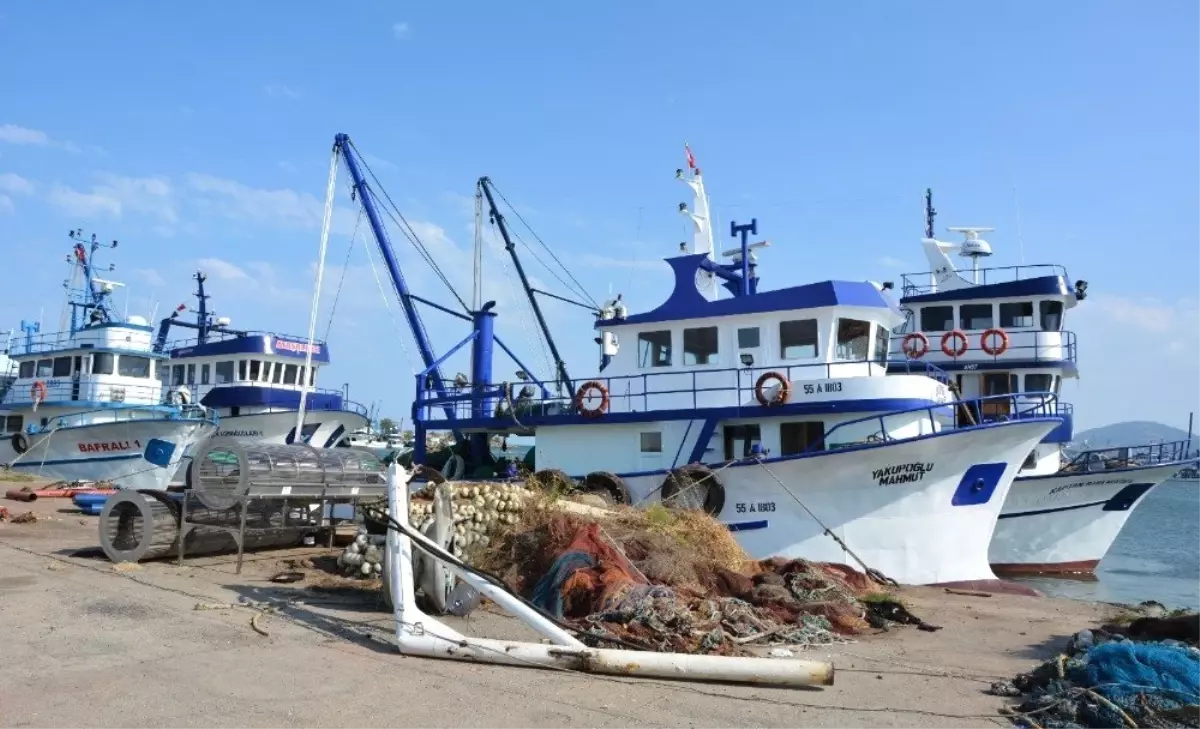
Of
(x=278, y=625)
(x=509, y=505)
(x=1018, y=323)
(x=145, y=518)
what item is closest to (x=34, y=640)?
(x=278, y=625)

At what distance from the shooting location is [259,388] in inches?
1138

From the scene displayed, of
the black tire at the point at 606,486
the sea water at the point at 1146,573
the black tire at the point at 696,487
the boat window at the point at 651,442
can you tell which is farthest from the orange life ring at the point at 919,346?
the black tire at the point at 606,486

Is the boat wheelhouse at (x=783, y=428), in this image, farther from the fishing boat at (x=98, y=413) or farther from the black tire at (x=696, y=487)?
the fishing boat at (x=98, y=413)

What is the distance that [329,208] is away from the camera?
20.4 m

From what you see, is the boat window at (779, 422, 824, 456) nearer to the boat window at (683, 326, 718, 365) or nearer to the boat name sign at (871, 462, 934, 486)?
the boat name sign at (871, 462, 934, 486)

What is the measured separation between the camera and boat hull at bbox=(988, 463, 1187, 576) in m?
18.6

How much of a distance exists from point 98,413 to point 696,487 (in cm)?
1992

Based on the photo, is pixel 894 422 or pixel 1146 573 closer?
pixel 894 422

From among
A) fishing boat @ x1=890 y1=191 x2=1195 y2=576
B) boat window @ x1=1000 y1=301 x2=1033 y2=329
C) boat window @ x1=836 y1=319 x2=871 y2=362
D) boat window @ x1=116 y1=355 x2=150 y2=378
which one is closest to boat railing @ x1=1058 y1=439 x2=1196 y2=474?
fishing boat @ x1=890 y1=191 x2=1195 y2=576

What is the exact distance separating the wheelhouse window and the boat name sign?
22.6 meters

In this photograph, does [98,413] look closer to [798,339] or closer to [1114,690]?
[798,339]

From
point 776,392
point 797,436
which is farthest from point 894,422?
point 776,392

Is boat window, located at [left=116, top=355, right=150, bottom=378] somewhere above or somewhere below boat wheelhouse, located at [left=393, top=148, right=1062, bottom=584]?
above

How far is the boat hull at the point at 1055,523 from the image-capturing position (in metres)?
18.6
